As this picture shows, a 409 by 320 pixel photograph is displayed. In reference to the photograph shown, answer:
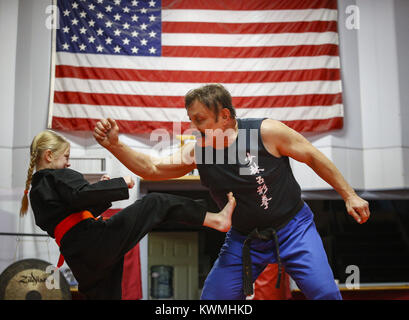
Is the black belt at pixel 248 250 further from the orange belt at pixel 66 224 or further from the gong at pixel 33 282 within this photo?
the gong at pixel 33 282

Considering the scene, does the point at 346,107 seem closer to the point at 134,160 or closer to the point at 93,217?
the point at 134,160

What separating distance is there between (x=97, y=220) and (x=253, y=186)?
72 cm

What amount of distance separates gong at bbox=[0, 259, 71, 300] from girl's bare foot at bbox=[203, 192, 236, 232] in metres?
2.03

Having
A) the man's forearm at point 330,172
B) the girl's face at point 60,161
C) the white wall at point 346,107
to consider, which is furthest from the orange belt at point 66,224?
the white wall at point 346,107

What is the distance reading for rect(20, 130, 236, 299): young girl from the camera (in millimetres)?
1851

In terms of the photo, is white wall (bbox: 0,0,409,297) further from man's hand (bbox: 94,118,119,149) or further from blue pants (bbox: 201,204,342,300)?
blue pants (bbox: 201,204,342,300)

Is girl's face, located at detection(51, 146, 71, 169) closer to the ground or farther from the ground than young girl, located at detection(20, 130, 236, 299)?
farther from the ground

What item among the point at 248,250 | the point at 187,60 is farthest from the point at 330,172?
the point at 187,60

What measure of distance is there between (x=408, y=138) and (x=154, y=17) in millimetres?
2809

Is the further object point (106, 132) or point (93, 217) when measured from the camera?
point (93, 217)

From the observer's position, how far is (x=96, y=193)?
1861mm

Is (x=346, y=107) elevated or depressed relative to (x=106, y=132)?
elevated

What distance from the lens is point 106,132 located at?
1831mm

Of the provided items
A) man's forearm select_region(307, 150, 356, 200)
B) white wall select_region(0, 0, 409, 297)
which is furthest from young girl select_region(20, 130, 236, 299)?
white wall select_region(0, 0, 409, 297)
